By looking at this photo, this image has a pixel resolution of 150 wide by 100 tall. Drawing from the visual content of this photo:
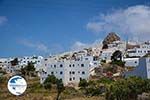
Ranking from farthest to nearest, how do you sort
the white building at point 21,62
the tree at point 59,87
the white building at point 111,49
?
the white building at point 21,62 → the white building at point 111,49 → the tree at point 59,87

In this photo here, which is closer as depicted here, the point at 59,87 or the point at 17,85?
the point at 17,85

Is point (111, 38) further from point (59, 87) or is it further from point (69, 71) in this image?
point (59, 87)

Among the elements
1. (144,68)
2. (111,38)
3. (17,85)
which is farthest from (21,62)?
(17,85)

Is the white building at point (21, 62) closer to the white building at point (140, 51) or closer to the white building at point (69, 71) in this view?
the white building at point (140, 51)

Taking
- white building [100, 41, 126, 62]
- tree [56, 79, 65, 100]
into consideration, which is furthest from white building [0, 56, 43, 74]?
tree [56, 79, 65, 100]

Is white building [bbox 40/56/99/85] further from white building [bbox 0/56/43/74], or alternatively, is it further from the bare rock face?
the bare rock face

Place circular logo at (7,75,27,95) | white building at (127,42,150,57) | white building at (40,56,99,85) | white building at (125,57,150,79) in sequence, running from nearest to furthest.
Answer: circular logo at (7,75,27,95)
white building at (125,57,150,79)
white building at (40,56,99,85)
white building at (127,42,150,57)

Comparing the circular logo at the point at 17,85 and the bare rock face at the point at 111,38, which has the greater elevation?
the bare rock face at the point at 111,38

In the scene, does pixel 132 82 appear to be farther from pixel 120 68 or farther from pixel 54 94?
pixel 120 68

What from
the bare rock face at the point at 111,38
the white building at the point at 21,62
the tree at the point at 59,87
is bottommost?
the tree at the point at 59,87

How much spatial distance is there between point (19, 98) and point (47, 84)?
10062 mm

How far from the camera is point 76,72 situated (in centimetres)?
5475

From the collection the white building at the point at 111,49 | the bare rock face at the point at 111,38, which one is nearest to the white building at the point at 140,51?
the white building at the point at 111,49

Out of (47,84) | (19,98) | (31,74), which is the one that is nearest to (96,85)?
(47,84)
